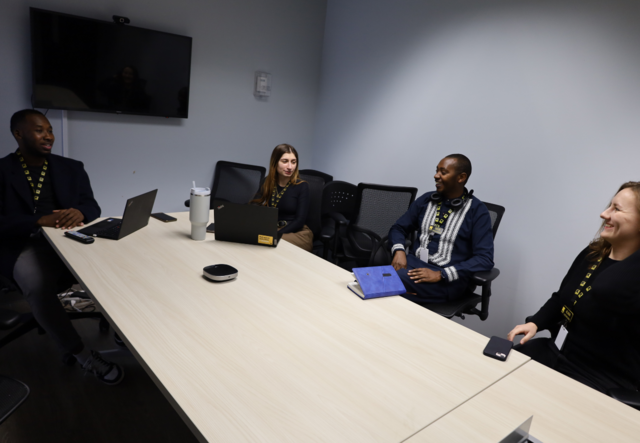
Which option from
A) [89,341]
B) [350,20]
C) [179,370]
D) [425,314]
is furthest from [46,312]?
[350,20]

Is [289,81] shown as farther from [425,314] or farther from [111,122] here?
[425,314]

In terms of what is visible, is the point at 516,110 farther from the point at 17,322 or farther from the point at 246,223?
the point at 17,322

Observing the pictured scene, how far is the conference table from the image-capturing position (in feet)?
3.21

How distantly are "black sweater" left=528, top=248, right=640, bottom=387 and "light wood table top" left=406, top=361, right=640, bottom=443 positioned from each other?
1.58 ft

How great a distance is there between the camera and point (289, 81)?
4.38m

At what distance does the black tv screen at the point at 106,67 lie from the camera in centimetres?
301

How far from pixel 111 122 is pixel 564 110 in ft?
11.0

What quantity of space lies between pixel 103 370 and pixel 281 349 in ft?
4.63

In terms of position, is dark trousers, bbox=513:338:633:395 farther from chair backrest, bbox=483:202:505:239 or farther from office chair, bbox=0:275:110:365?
office chair, bbox=0:275:110:365

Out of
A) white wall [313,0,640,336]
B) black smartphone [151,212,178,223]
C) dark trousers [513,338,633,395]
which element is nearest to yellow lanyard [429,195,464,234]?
white wall [313,0,640,336]

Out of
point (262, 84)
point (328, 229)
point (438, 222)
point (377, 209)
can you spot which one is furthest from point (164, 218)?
point (262, 84)

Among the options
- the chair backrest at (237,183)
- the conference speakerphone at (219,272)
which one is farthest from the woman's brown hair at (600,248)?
the chair backrest at (237,183)

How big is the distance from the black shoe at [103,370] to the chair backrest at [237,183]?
1979 mm

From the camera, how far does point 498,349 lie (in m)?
1.35
